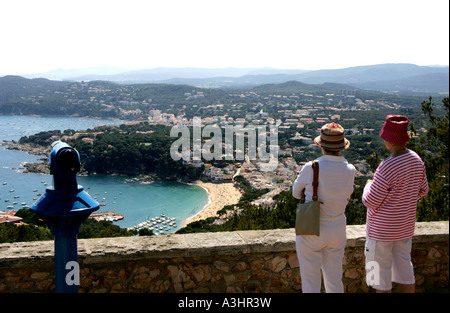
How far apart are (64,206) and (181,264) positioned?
93 cm

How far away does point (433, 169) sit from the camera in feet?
18.6

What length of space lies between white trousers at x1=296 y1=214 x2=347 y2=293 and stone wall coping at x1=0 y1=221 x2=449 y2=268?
475 mm

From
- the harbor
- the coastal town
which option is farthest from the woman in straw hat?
the harbor

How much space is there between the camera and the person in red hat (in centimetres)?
173

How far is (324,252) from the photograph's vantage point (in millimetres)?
1679

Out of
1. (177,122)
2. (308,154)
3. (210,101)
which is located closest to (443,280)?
(308,154)

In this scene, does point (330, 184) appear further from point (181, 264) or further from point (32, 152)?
point (32, 152)

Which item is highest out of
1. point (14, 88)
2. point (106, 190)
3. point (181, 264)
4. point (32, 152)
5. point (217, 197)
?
point (14, 88)

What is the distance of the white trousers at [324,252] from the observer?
63.9 inches

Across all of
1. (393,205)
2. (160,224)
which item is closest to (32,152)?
(160,224)

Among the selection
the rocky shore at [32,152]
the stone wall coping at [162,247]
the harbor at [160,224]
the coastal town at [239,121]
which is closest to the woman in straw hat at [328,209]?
the stone wall coping at [162,247]

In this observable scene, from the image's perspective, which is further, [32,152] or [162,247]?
[32,152]

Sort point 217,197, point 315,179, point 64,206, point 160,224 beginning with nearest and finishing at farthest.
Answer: point 64,206 → point 315,179 → point 160,224 → point 217,197

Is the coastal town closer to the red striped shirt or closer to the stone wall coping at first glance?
the stone wall coping
